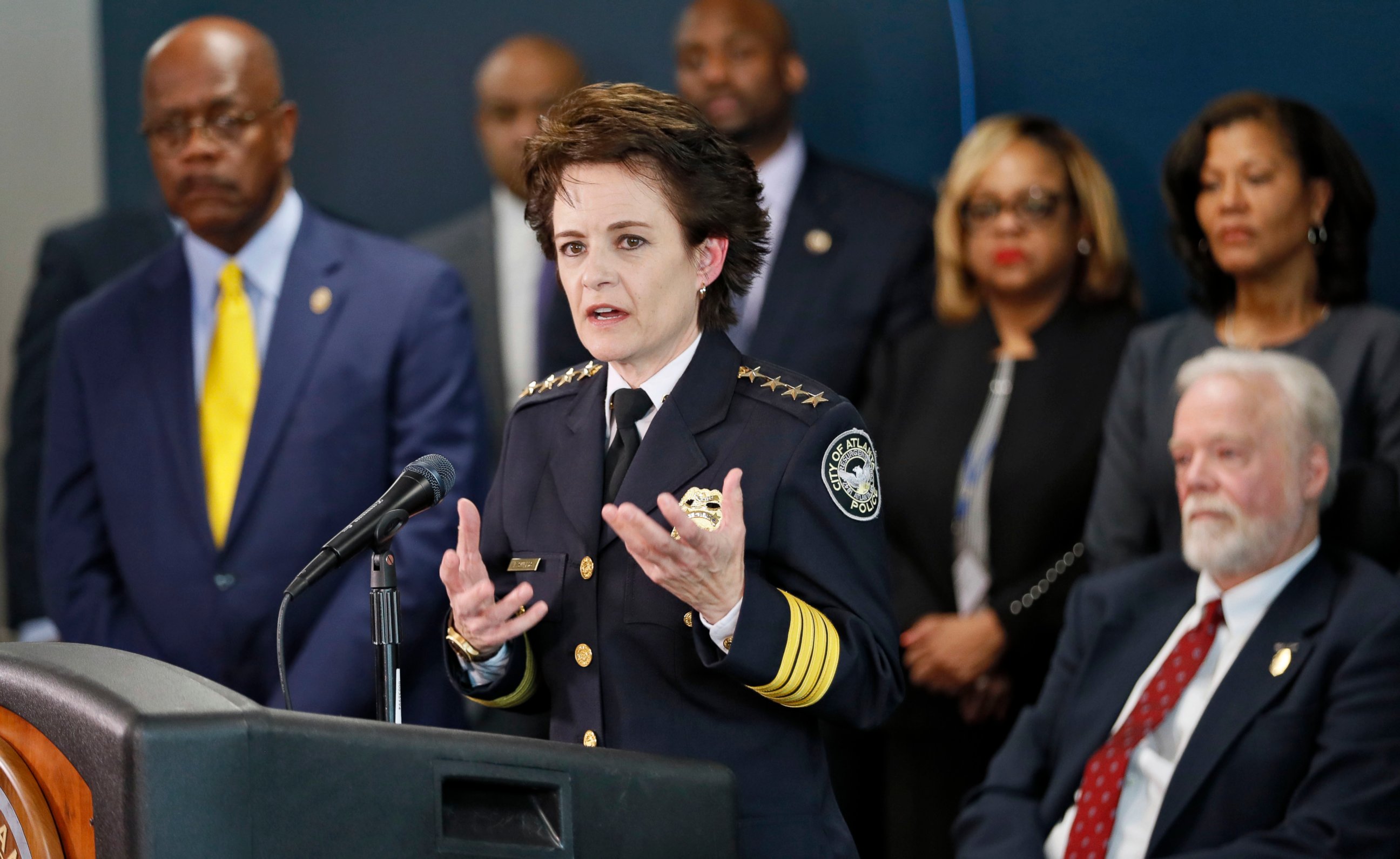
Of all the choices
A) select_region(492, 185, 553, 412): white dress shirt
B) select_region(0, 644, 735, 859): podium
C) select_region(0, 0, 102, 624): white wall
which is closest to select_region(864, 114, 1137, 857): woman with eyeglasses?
select_region(492, 185, 553, 412): white dress shirt

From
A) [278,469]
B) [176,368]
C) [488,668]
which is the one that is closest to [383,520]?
[488,668]

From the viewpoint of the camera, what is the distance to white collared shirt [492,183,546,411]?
13.9ft

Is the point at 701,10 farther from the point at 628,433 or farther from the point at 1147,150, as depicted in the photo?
the point at 628,433

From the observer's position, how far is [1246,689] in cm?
252

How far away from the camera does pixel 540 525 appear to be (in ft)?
6.06

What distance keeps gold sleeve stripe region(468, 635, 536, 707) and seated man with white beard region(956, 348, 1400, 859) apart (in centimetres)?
112

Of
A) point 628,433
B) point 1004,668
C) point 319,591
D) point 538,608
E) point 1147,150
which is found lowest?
point 1004,668

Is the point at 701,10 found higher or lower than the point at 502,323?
higher

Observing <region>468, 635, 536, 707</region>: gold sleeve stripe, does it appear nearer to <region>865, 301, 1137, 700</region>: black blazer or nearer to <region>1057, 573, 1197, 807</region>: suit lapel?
<region>1057, 573, 1197, 807</region>: suit lapel

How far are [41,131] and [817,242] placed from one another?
10.4 ft

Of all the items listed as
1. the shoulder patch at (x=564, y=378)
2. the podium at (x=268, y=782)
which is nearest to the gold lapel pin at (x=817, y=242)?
the shoulder patch at (x=564, y=378)

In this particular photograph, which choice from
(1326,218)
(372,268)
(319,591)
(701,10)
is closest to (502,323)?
(701,10)

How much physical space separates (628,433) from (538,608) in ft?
0.85

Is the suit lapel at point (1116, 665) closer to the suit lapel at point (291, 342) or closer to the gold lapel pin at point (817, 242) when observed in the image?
the gold lapel pin at point (817, 242)
